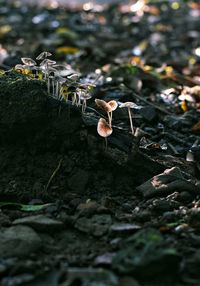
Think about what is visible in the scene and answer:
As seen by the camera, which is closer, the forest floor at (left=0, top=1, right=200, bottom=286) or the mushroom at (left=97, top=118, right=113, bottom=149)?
the forest floor at (left=0, top=1, right=200, bottom=286)

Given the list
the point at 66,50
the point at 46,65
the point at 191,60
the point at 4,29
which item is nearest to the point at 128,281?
the point at 46,65

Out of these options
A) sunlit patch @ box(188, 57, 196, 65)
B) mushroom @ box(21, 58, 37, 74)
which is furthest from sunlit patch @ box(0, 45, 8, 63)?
mushroom @ box(21, 58, 37, 74)

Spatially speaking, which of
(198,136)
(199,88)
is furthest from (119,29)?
(198,136)

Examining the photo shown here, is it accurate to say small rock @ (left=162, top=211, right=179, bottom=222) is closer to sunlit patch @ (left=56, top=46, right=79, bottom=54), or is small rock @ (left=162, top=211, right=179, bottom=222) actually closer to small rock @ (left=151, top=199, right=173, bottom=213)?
small rock @ (left=151, top=199, right=173, bottom=213)

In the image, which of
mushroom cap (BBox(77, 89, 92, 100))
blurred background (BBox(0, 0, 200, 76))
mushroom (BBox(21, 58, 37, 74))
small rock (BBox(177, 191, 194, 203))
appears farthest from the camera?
blurred background (BBox(0, 0, 200, 76))

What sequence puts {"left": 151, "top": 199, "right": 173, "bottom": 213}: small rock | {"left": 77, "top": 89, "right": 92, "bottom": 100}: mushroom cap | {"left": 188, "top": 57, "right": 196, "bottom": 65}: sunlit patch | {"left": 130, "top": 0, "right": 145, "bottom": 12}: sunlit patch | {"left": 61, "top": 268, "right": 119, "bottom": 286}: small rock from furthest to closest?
{"left": 130, "top": 0, "right": 145, "bottom": 12}: sunlit patch, {"left": 188, "top": 57, "right": 196, "bottom": 65}: sunlit patch, {"left": 77, "top": 89, "right": 92, "bottom": 100}: mushroom cap, {"left": 151, "top": 199, "right": 173, "bottom": 213}: small rock, {"left": 61, "top": 268, "right": 119, "bottom": 286}: small rock

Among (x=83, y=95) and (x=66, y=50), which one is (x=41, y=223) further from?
(x=66, y=50)

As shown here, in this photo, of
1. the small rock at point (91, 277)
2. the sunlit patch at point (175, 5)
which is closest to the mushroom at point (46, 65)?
the small rock at point (91, 277)
